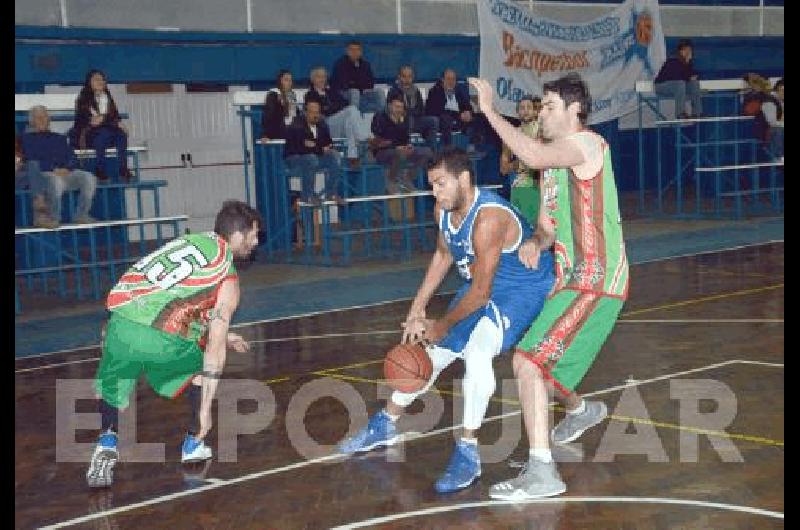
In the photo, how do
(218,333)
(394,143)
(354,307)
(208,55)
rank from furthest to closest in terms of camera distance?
(208,55)
(394,143)
(354,307)
(218,333)

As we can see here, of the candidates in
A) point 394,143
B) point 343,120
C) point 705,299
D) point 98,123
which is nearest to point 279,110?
point 343,120

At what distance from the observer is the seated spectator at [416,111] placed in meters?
17.4

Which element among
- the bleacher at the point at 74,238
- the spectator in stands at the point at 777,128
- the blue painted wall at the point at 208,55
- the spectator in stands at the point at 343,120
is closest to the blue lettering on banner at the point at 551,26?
the blue painted wall at the point at 208,55

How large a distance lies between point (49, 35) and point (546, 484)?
38.1 feet

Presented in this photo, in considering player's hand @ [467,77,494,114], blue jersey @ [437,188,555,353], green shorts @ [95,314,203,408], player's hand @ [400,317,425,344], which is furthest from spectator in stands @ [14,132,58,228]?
player's hand @ [467,77,494,114]

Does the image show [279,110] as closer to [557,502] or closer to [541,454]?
[541,454]

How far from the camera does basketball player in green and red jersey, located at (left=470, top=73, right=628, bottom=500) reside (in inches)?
255

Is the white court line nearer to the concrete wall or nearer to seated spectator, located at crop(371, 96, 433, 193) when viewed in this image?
seated spectator, located at crop(371, 96, 433, 193)

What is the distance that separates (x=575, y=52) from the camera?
20016 millimetres

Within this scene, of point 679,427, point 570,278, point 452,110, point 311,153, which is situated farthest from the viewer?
point 452,110

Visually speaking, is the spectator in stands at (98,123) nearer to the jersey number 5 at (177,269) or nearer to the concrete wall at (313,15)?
the concrete wall at (313,15)

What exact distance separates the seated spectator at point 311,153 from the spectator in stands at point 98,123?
7.06ft

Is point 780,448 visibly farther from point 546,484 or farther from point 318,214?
point 318,214

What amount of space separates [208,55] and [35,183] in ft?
15.0
